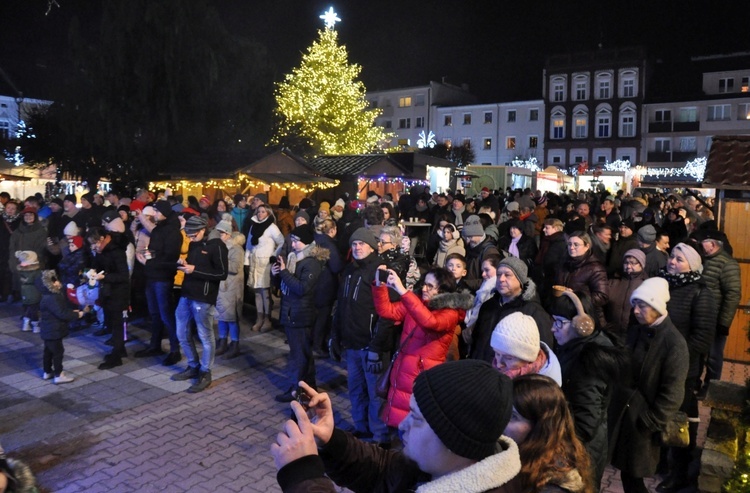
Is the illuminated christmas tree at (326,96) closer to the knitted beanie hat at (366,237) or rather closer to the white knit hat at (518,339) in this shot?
the knitted beanie hat at (366,237)

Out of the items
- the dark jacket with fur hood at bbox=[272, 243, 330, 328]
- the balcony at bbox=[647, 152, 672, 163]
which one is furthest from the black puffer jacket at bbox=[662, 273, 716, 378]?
the balcony at bbox=[647, 152, 672, 163]

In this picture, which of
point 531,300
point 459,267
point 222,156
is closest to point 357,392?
point 459,267

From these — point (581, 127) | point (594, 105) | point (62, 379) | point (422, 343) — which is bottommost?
point (62, 379)

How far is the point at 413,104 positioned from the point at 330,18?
34770mm

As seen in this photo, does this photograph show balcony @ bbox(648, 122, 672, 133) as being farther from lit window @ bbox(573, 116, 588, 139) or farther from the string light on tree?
the string light on tree

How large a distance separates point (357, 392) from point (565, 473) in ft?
13.2

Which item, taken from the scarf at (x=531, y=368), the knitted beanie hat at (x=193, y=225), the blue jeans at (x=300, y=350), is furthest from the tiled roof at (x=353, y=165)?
the scarf at (x=531, y=368)

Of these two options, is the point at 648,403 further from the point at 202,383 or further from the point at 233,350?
the point at 233,350

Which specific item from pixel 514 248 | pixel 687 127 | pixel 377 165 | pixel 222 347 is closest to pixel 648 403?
pixel 514 248

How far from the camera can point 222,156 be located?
20.1 metres

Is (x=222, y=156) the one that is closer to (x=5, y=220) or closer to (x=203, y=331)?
(x=5, y=220)

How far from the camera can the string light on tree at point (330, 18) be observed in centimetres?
3534

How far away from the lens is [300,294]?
23.7 feet

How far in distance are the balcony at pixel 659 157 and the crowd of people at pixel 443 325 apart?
4955cm
